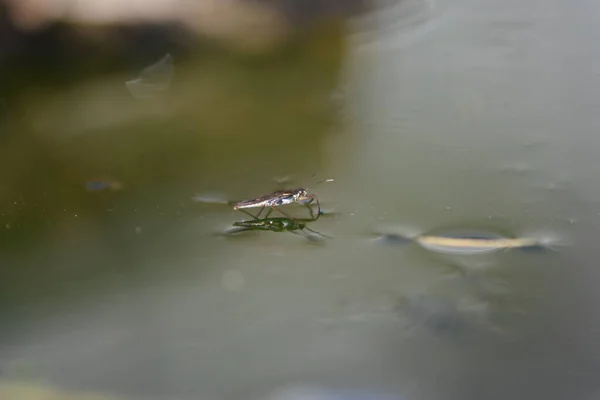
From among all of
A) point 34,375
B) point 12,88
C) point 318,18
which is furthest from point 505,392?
point 12,88

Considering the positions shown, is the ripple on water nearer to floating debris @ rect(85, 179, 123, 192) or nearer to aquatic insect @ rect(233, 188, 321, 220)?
aquatic insect @ rect(233, 188, 321, 220)

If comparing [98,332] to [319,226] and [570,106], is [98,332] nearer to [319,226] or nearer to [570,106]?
[319,226]

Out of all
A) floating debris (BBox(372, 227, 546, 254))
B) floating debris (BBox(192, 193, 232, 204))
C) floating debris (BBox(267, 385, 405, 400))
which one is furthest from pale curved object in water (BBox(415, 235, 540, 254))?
floating debris (BBox(192, 193, 232, 204))

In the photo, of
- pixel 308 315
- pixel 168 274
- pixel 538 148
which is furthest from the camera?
pixel 538 148

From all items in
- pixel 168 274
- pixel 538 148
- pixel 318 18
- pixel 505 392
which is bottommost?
pixel 505 392

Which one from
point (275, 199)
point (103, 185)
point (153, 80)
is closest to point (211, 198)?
point (275, 199)

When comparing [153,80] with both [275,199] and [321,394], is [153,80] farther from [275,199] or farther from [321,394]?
[321,394]
